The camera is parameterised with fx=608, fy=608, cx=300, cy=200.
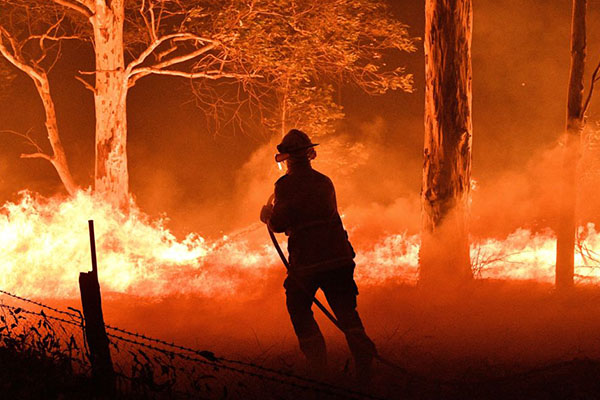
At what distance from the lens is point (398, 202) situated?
17766 mm

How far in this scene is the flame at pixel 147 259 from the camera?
33.8 feet

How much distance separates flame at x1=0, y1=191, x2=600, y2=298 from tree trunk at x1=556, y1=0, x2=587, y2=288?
135cm

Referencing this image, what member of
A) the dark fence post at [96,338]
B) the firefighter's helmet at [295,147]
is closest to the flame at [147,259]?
the firefighter's helmet at [295,147]

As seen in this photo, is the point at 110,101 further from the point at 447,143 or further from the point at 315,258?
the point at 315,258

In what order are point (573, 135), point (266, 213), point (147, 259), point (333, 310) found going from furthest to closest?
1. point (147, 259)
2. point (573, 135)
3. point (266, 213)
4. point (333, 310)

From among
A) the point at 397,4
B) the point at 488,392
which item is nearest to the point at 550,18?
the point at 397,4

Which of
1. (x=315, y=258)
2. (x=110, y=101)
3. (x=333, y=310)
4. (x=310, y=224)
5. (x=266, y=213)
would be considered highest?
(x=110, y=101)

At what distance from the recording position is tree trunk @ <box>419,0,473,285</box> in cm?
877

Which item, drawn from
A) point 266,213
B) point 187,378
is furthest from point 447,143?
point 187,378

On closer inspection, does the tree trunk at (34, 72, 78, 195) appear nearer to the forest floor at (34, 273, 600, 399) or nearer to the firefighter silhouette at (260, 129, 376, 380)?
the forest floor at (34, 273, 600, 399)

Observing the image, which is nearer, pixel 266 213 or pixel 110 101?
pixel 266 213

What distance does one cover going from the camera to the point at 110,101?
1337cm

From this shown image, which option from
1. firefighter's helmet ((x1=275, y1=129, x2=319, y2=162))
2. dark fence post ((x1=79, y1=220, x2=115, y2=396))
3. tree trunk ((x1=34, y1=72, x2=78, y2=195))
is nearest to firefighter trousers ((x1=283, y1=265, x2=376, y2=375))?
firefighter's helmet ((x1=275, y1=129, x2=319, y2=162))

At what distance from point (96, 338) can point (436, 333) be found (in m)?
4.16
